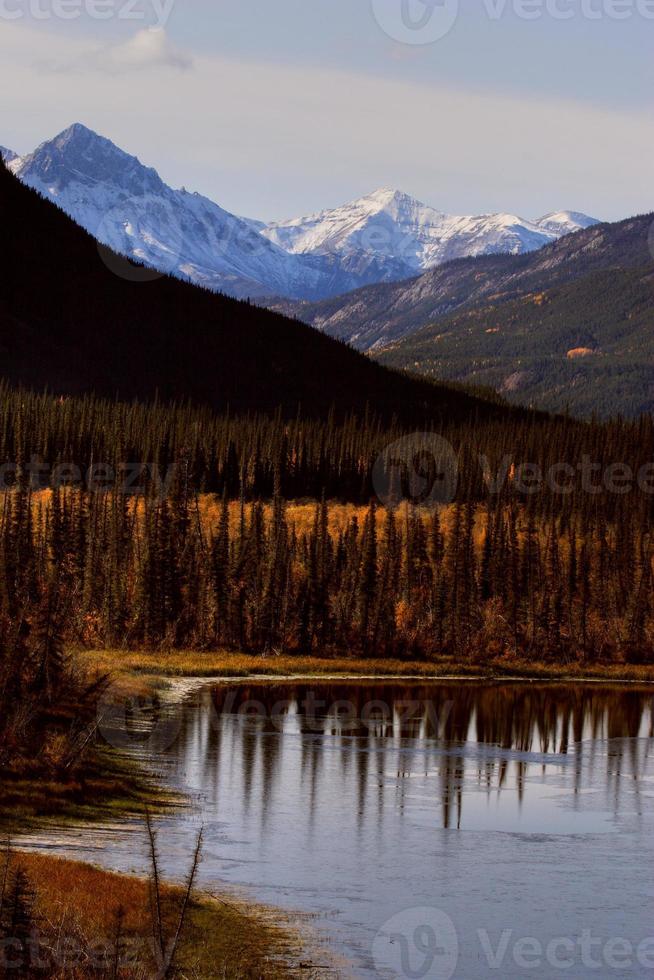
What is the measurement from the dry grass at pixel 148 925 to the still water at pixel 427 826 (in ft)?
4.27

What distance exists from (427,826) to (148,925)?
16.6 metres

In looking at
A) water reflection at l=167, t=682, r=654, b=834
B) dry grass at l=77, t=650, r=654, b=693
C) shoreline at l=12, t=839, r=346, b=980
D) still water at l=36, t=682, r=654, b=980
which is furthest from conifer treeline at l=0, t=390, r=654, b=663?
shoreline at l=12, t=839, r=346, b=980

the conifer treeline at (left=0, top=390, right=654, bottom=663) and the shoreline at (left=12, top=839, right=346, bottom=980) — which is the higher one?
the conifer treeline at (left=0, top=390, right=654, bottom=663)

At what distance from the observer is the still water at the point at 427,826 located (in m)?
32.1

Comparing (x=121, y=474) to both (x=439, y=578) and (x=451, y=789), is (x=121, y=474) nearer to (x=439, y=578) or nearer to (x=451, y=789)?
(x=439, y=578)

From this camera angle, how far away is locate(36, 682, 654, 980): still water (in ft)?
105

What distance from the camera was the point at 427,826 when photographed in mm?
44625

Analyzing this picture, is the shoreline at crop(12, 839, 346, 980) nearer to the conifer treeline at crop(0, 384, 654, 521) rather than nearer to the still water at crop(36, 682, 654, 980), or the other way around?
the still water at crop(36, 682, 654, 980)

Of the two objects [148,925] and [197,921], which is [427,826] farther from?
[148,925]

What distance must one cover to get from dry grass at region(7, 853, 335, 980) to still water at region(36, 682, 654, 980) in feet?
4.27

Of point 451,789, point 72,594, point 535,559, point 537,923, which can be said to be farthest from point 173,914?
point 535,559

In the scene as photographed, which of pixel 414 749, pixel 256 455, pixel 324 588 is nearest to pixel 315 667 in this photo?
pixel 324 588

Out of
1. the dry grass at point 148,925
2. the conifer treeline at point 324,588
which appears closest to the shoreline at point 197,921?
the dry grass at point 148,925

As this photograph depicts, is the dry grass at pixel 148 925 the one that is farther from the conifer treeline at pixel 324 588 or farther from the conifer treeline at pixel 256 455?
the conifer treeline at pixel 256 455
